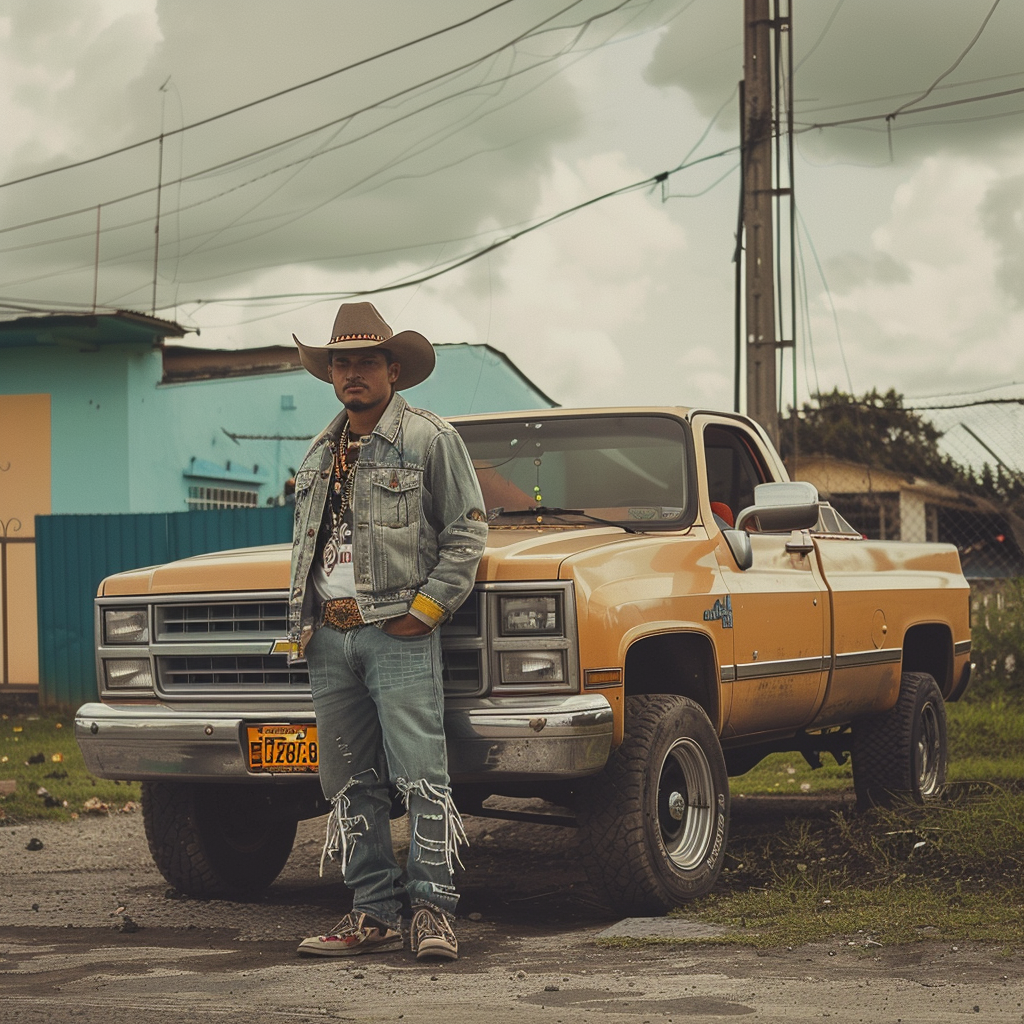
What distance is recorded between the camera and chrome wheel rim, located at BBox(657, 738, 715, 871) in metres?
5.72

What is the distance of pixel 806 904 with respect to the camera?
5.63 m

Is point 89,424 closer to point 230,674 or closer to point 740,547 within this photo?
point 230,674

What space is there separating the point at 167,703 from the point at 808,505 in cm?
259

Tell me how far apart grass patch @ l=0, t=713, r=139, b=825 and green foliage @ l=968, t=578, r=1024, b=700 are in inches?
261

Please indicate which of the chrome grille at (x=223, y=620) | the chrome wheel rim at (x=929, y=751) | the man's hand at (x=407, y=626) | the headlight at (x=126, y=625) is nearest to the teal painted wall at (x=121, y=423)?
the chrome wheel rim at (x=929, y=751)

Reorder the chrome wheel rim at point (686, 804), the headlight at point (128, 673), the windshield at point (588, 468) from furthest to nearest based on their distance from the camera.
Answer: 1. the windshield at point (588, 468)
2. the headlight at point (128, 673)
3. the chrome wheel rim at point (686, 804)

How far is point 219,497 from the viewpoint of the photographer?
18.9 m

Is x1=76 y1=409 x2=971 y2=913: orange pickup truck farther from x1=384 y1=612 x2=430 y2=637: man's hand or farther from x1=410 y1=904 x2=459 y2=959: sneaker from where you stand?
x1=410 y1=904 x2=459 y2=959: sneaker

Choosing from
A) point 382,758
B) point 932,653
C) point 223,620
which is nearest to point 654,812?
point 382,758

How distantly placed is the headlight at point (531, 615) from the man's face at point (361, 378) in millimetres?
805

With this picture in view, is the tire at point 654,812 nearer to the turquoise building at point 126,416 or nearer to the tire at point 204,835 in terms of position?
the tire at point 204,835

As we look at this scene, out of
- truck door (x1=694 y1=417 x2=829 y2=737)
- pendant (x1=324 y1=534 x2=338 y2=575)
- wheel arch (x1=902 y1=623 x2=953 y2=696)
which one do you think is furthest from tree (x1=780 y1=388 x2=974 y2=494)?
pendant (x1=324 y1=534 x2=338 y2=575)

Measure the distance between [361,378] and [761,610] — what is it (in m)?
2.11

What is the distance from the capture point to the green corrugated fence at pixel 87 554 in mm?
14000
